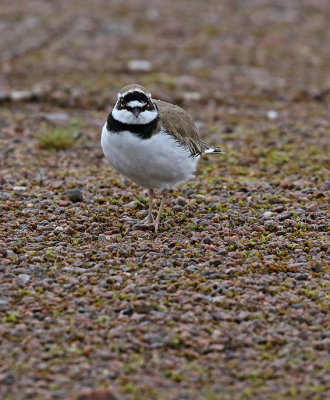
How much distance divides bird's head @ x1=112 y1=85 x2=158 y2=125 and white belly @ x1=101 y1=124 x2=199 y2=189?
5.1 inches

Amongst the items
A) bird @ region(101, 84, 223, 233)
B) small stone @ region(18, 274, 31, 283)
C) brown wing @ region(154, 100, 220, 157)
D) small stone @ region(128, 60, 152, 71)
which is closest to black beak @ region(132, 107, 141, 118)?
bird @ region(101, 84, 223, 233)

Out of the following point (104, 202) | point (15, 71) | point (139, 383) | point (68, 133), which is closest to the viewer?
point (139, 383)

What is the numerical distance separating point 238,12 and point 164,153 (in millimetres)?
10409

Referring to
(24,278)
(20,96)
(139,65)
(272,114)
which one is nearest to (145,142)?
(24,278)

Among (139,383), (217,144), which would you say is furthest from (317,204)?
(139,383)

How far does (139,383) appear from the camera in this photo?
442 centimetres

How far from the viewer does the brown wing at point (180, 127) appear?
21.8ft

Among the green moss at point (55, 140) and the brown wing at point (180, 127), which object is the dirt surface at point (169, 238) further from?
the brown wing at point (180, 127)

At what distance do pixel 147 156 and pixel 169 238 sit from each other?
80 centimetres

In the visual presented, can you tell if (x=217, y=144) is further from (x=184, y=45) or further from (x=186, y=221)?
(x=184, y=45)

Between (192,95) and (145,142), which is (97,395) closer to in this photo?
(145,142)

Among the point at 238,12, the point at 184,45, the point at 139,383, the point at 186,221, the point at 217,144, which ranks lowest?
the point at 139,383

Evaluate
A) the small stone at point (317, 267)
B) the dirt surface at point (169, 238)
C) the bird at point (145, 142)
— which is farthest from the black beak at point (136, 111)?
the small stone at point (317, 267)

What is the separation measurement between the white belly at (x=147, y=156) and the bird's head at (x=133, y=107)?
0.13 metres
